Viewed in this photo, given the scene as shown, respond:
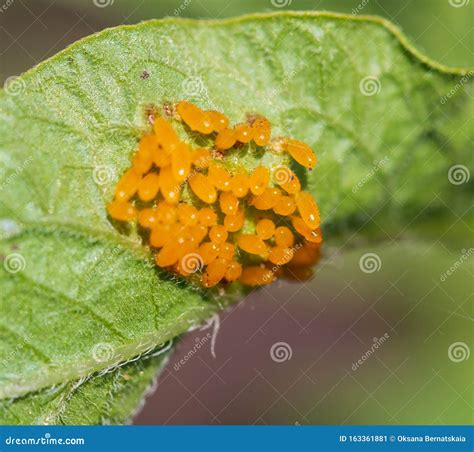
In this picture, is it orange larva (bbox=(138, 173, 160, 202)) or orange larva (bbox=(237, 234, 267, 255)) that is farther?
orange larva (bbox=(237, 234, 267, 255))

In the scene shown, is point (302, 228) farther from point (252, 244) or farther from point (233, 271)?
point (233, 271)

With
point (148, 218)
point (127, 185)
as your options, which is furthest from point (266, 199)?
point (127, 185)

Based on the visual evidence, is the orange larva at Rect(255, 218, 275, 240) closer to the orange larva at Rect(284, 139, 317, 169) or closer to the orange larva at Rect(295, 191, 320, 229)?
the orange larva at Rect(295, 191, 320, 229)

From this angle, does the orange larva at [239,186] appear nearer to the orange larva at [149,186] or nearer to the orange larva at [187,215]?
the orange larva at [187,215]

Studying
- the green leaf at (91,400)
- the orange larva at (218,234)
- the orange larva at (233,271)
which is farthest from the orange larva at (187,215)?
the green leaf at (91,400)

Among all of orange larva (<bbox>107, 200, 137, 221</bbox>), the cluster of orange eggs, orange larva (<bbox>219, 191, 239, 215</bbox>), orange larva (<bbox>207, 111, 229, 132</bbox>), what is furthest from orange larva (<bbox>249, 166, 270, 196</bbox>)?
orange larva (<bbox>107, 200, 137, 221</bbox>)

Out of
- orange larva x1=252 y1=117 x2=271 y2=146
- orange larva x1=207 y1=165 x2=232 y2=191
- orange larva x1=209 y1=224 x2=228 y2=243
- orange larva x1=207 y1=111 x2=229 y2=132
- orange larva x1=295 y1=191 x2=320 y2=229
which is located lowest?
orange larva x1=209 y1=224 x2=228 y2=243
